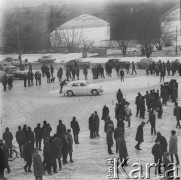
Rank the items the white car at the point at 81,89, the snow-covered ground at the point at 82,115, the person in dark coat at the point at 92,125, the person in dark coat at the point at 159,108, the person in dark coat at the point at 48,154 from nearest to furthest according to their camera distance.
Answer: the person in dark coat at the point at 48,154
the snow-covered ground at the point at 82,115
the person in dark coat at the point at 92,125
the person in dark coat at the point at 159,108
the white car at the point at 81,89

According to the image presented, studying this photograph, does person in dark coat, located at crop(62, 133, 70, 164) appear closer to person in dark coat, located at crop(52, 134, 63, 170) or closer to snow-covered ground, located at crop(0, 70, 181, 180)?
snow-covered ground, located at crop(0, 70, 181, 180)

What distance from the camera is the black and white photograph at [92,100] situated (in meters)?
16.2

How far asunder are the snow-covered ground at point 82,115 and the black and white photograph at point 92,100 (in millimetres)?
36

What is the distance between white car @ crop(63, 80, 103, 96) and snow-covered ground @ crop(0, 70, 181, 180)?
0.45 m

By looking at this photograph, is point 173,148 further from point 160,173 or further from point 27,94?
point 27,94

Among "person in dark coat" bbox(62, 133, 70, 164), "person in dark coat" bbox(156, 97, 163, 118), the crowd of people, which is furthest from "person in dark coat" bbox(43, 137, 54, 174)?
"person in dark coat" bbox(156, 97, 163, 118)

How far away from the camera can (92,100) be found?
31.0 m

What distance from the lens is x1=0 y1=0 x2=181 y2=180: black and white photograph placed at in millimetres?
16250

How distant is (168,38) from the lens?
72.6 metres

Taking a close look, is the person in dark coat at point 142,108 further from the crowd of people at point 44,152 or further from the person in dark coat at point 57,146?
the person in dark coat at point 57,146

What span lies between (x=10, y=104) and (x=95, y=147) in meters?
12.5

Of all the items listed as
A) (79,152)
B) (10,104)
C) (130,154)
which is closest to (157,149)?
(130,154)

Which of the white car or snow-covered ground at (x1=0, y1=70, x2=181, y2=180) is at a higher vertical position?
the white car

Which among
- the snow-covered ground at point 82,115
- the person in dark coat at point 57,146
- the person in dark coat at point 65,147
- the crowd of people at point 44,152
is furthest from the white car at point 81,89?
the person in dark coat at point 57,146
